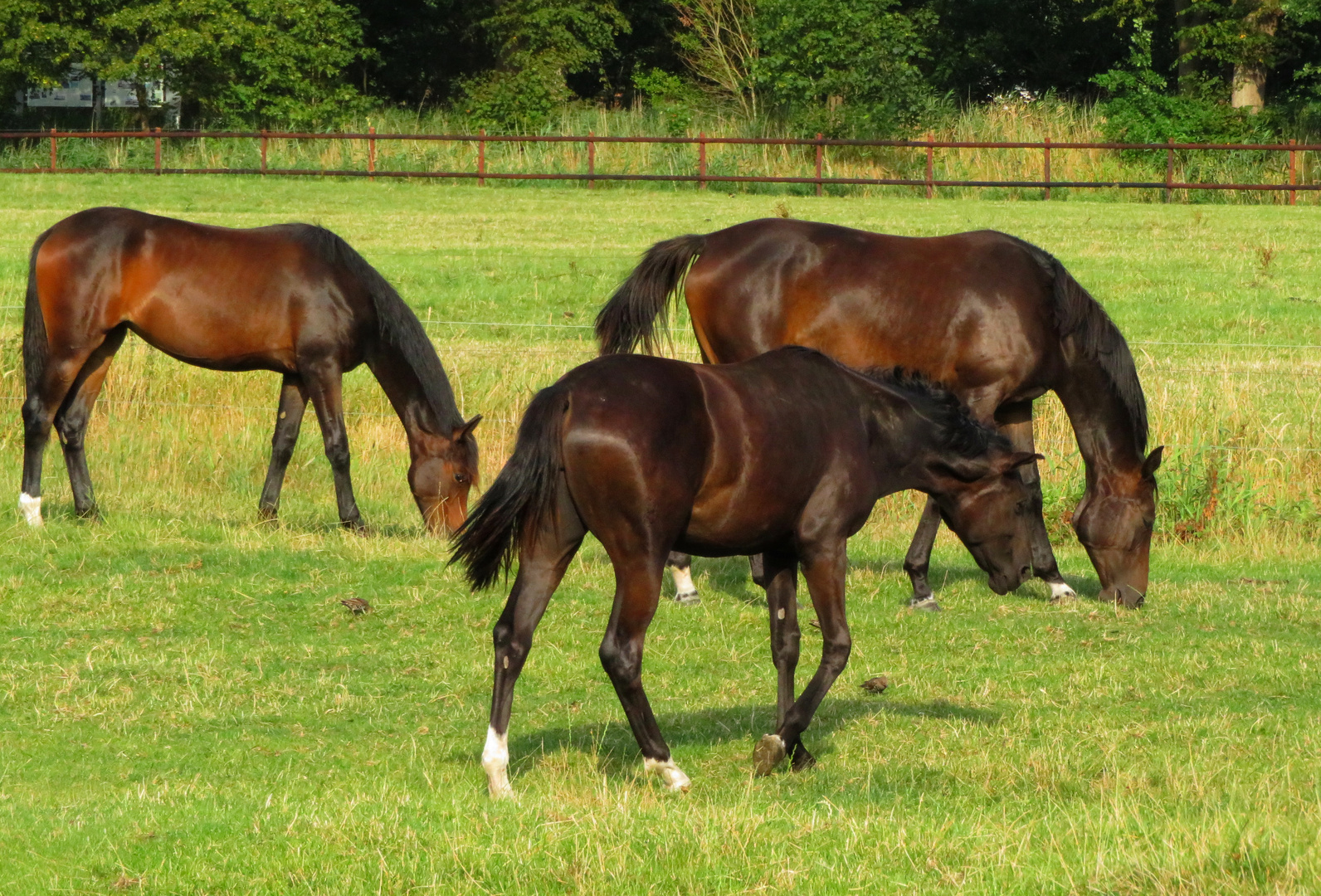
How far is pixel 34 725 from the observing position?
6355mm

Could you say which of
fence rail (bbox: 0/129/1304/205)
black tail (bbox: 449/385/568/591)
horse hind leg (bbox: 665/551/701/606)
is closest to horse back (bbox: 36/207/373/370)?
horse hind leg (bbox: 665/551/701/606)

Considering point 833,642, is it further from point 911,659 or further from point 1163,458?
point 1163,458

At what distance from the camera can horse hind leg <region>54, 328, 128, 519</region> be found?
34.3 ft

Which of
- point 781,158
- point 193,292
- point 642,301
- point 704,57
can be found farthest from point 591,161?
point 642,301

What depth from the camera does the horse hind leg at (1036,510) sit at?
29.5 feet

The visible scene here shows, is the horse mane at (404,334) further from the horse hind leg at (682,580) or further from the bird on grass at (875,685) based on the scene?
the bird on grass at (875,685)

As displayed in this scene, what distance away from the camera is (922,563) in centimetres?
887

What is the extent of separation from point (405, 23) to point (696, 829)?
5121 cm

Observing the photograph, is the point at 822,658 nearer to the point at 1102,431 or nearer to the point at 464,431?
the point at 1102,431

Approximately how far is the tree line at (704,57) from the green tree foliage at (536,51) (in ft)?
0.22

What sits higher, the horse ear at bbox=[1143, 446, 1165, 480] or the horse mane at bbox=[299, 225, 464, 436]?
the horse mane at bbox=[299, 225, 464, 436]

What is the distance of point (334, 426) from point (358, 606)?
2364 mm

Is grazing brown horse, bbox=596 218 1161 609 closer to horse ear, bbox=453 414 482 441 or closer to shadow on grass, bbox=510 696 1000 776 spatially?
horse ear, bbox=453 414 482 441

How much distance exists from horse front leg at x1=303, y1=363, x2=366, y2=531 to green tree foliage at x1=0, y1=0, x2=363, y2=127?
3355 centimetres
